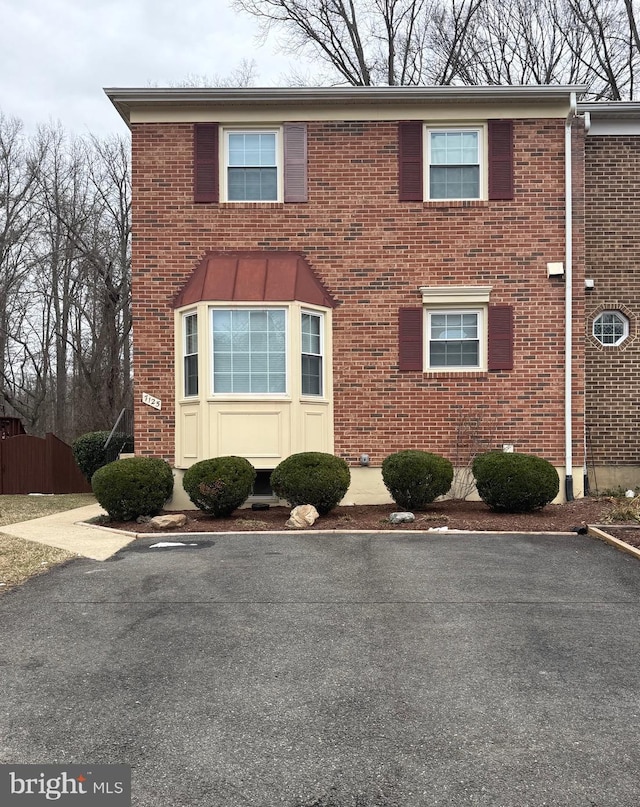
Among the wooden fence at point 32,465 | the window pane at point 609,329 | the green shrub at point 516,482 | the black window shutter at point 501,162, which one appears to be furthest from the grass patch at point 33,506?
the window pane at point 609,329

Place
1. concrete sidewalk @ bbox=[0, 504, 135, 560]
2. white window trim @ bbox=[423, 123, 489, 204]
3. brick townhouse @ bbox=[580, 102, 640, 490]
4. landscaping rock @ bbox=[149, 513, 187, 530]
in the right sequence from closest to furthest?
1. concrete sidewalk @ bbox=[0, 504, 135, 560]
2. landscaping rock @ bbox=[149, 513, 187, 530]
3. white window trim @ bbox=[423, 123, 489, 204]
4. brick townhouse @ bbox=[580, 102, 640, 490]

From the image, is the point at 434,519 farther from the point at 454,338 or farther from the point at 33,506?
the point at 33,506

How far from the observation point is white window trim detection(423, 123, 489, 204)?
38.8 ft

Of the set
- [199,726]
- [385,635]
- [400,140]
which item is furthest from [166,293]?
[199,726]

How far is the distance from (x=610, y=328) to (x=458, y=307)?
310cm

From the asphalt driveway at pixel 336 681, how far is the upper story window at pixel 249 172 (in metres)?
7.07

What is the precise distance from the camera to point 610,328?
12727 millimetres

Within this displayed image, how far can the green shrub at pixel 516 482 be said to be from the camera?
33.0 feet

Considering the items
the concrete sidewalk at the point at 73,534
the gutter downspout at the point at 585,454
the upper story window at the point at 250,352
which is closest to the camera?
the concrete sidewalk at the point at 73,534

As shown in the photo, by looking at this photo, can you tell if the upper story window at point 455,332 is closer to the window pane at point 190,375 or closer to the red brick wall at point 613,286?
the red brick wall at point 613,286

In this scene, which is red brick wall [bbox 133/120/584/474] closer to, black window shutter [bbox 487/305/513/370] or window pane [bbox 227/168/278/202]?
black window shutter [bbox 487/305/513/370]

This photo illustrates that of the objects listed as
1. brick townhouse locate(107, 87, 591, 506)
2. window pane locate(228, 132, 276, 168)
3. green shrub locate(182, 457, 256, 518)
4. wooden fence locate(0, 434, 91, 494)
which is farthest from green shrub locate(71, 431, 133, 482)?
window pane locate(228, 132, 276, 168)

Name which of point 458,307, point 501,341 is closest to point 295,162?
point 458,307

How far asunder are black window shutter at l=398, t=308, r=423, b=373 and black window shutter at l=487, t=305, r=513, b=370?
1196mm
